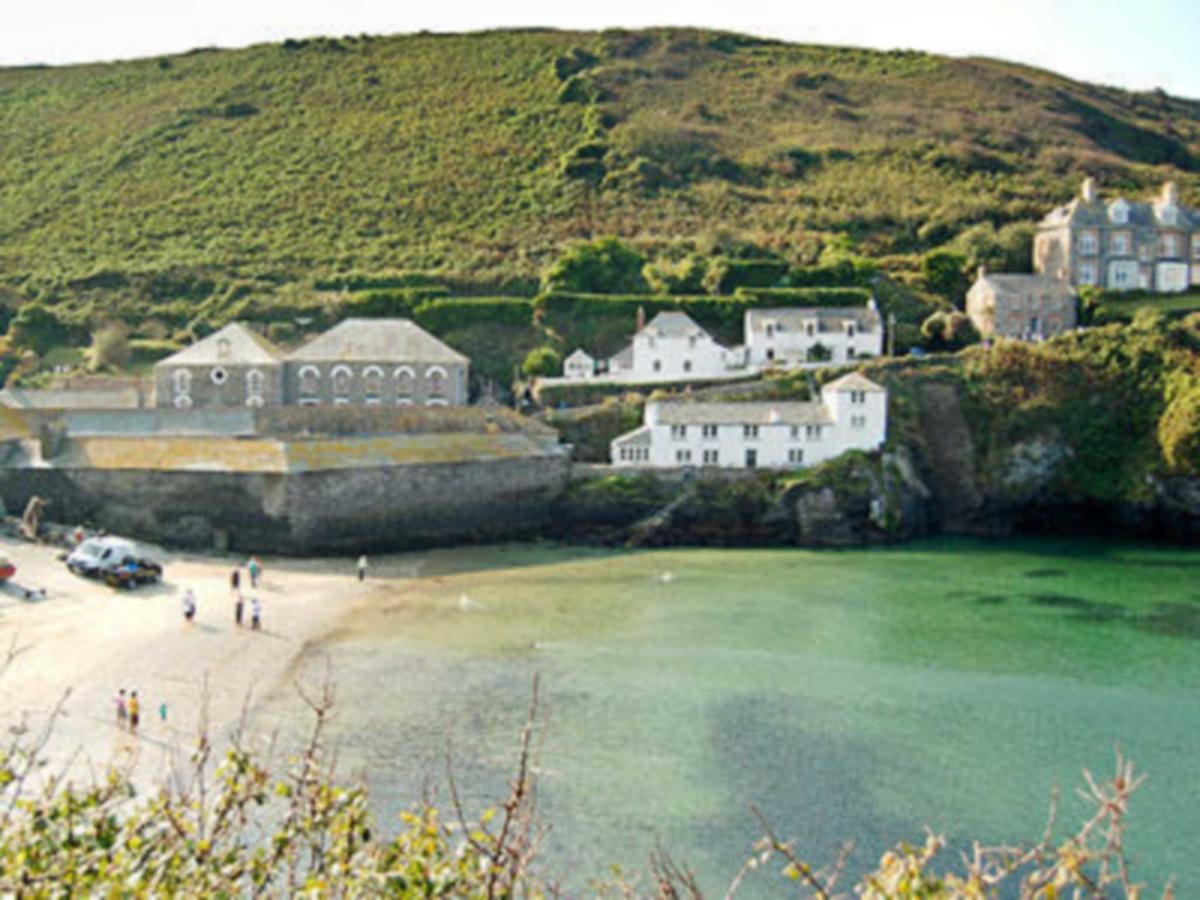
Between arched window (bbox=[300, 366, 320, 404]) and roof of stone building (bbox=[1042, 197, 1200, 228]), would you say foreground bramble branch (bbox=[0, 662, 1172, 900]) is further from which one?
roof of stone building (bbox=[1042, 197, 1200, 228])

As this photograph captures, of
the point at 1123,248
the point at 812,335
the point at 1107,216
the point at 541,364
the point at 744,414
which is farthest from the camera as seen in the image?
the point at 1107,216

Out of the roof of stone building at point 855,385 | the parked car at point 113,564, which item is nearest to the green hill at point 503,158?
the roof of stone building at point 855,385

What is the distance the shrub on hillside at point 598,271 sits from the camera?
200ft

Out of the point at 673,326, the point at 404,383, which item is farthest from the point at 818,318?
the point at 404,383

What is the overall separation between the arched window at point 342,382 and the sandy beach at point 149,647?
50.3 ft

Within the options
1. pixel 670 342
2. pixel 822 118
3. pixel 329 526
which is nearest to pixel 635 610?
pixel 329 526

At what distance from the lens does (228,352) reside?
5022 cm

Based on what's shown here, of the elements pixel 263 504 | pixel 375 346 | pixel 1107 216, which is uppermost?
pixel 1107 216

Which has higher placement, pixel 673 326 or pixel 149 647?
pixel 673 326

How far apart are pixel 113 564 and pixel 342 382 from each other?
19.5 m

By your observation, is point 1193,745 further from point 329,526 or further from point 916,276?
point 916,276

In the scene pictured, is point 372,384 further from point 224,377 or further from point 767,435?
point 767,435

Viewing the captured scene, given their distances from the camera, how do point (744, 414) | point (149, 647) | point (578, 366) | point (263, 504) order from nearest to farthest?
point (149, 647) < point (263, 504) < point (744, 414) < point (578, 366)

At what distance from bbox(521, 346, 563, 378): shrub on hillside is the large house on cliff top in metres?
3.49
